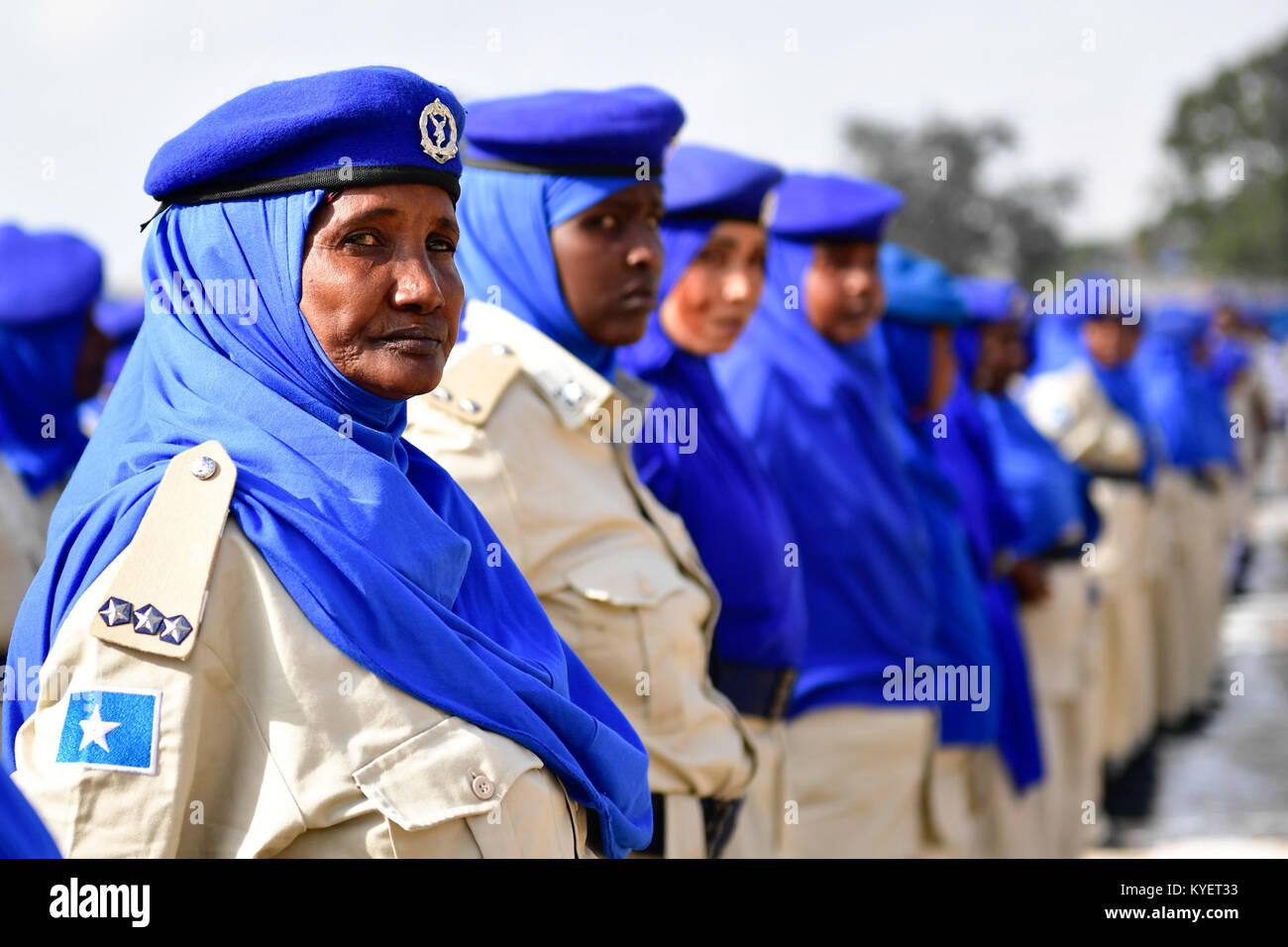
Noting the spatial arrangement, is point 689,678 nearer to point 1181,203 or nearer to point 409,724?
point 409,724

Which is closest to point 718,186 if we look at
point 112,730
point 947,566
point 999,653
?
point 947,566

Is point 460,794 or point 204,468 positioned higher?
point 204,468

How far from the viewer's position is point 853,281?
4.93 metres

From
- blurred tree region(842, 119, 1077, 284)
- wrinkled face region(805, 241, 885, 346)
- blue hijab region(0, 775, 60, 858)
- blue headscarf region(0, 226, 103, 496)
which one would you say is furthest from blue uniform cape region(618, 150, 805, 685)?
blurred tree region(842, 119, 1077, 284)

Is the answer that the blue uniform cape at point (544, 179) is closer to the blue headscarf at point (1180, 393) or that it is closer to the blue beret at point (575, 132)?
the blue beret at point (575, 132)

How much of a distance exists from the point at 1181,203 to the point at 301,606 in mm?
37788

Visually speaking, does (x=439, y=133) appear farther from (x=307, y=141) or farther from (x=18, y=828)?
(x=18, y=828)

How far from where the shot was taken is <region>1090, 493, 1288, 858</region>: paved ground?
7.41 meters

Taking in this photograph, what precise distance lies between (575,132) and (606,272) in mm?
291

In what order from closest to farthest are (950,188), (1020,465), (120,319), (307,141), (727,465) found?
(307,141), (727,465), (1020,465), (120,319), (950,188)

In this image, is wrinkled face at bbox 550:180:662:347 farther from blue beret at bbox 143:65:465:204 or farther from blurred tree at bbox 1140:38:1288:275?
blurred tree at bbox 1140:38:1288:275

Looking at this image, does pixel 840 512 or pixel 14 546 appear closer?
pixel 14 546

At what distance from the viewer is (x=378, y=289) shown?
2.15m

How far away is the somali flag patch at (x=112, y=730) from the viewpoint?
1867 millimetres
